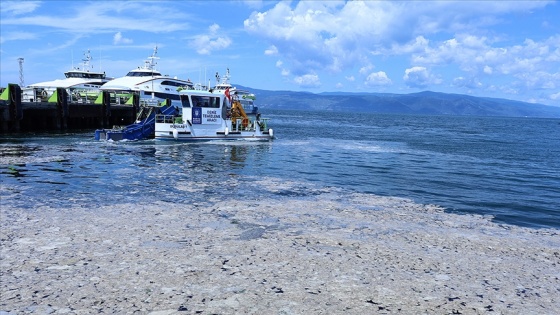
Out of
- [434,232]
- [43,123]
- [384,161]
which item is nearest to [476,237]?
[434,232]

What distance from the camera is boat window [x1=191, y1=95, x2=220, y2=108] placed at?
3591 cm

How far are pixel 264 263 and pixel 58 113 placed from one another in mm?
41263

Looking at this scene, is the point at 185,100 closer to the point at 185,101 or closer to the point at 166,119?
the point at 185,101

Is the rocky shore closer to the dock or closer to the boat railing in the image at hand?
the boat railing

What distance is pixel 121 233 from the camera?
9.89 m

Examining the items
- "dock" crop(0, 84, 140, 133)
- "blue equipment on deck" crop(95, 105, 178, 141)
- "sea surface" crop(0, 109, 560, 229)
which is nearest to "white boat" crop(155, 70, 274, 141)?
"blue equipment on deck" crop(95, 105, 178, 141)

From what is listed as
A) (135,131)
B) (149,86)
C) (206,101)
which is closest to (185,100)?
(206,101)

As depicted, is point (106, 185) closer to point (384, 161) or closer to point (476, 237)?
point (476, 237)

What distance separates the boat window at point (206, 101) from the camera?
35906 mm

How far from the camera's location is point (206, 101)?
120ft

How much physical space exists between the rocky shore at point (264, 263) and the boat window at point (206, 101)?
23.8 meters

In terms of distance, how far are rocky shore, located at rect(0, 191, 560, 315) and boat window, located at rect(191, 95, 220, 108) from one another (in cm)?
2385

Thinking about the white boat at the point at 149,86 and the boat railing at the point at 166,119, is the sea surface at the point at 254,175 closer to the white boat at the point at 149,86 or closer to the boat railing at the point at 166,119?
the boat railing at the point at 166,119

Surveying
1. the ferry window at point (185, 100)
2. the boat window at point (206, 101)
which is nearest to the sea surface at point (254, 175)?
the ferry window at point (185, 100)
